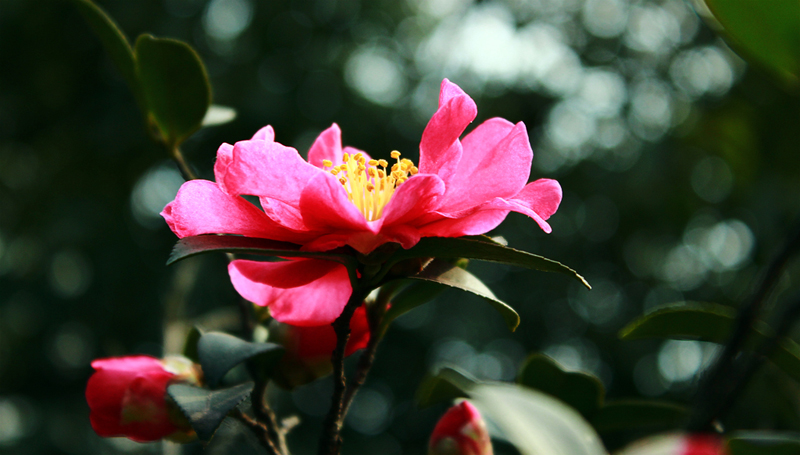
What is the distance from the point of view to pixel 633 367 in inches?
187

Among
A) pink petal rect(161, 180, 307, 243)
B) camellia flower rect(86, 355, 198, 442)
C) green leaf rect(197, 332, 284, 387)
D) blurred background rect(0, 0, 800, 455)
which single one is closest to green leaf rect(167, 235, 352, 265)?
pink petal rect(161, 180, 307, 243)

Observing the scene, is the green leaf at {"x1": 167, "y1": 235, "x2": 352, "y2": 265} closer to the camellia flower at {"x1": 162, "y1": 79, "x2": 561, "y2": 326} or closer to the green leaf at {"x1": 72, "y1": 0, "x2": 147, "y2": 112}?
the camellia flower at {"x1": 162, "y1": 79, "x2": 561, "y2": 326}

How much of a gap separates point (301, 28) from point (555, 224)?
9.63 ft

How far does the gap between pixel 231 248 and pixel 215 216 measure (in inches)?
2.9

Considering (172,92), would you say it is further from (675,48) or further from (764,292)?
(675,48)

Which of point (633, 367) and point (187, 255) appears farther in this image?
point (633, 367)

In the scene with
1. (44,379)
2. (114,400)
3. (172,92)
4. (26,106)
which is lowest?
(44,379)

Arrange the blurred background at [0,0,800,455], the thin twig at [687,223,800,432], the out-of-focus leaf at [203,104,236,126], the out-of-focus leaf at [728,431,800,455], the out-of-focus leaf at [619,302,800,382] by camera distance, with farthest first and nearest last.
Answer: the blurred background at [0,0,800,455], the out-of-focus leaf at [203,104,236,126], the out-of-focus leaf at [619,302,800,382], the out-of-focus leaf at [728,431,800,455], the thin twig at [687,223,800,432]

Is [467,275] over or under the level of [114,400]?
over

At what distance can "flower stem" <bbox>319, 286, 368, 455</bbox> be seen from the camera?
0.49m

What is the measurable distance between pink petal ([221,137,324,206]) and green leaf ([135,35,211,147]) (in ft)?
1.07

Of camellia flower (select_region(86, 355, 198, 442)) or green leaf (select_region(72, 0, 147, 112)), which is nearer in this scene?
camellia flower (select_region(86, 355, 198, 442))

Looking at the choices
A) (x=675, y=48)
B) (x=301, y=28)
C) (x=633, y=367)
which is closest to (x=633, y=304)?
(x=633, y=367)

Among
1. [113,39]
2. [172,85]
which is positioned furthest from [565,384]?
[113,39]
